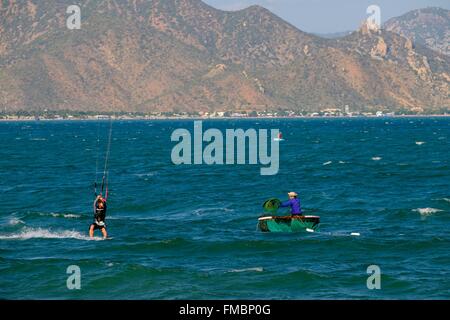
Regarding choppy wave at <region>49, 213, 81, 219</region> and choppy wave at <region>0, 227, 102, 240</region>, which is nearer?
choppy wave at <region>0, 227, 102, 240</region>

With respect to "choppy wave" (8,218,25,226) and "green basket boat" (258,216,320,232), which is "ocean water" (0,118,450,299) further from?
"green basket boat" (258,216,320,232)

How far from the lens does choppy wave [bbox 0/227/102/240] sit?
37.6 meters

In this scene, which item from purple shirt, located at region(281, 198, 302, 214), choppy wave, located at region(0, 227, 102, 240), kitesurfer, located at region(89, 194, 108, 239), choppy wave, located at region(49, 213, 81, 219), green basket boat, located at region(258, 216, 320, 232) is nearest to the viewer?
kitesurfer, located at region(89, 194, 108, 239)

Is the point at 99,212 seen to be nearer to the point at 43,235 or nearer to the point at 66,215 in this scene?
the point at 43,235

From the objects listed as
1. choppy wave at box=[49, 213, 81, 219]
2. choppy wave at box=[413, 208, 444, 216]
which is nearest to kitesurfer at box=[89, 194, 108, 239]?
choppy wave at box=[49, 213, 81, 219]

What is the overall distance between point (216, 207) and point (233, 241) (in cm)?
1355

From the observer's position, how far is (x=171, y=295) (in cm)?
2638

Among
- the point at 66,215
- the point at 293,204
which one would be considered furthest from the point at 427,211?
the point at 66,215

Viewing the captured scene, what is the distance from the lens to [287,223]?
1506 inches

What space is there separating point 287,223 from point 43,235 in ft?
38.5

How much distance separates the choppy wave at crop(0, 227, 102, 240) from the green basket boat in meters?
8.00

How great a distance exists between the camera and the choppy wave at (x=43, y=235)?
37625 millimetres

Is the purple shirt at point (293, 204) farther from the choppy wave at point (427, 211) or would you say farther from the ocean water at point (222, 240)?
the choppy wave at point (427, 211)

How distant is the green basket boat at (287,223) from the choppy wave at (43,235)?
800 cm
